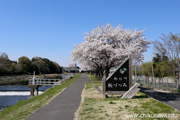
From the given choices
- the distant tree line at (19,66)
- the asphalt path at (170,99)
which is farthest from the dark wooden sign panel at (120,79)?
the distant tree line at (19,66)

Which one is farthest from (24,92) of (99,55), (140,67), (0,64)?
(0,64)

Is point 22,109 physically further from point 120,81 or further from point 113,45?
point 113,45

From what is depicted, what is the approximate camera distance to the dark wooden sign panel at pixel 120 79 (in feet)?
40.1

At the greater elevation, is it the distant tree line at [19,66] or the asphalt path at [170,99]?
the distant tree line at [19,66]

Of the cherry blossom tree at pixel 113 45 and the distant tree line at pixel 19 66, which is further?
the distant tree line at pixel 19 66

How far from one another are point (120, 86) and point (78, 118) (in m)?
5.87

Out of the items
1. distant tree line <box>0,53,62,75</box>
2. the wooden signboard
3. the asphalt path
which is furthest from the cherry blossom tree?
distant tree line <box>0,53,62,75</box>

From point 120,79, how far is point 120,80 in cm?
8

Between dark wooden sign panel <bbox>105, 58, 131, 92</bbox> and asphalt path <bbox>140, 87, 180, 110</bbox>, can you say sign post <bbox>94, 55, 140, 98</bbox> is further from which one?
asphalt path <bbox>140, 87, 180, 110</bbox>

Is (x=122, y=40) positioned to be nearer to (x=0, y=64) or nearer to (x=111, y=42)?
(x=111, y=42)

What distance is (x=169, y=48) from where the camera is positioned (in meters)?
24.8

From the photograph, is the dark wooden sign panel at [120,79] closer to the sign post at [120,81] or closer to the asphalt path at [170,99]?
the sign post at [120,81]

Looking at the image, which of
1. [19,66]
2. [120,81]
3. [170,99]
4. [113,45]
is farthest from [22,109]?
[19,66]

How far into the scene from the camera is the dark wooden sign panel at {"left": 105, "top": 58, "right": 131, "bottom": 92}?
12.2 metres
